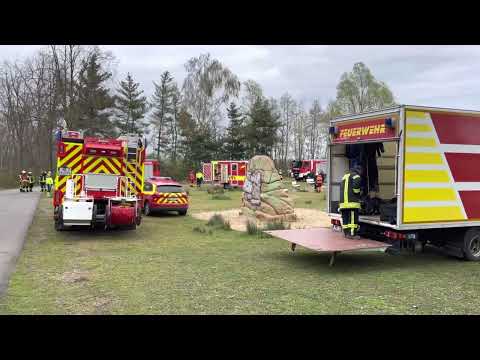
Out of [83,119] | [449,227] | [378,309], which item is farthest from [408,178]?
[83,119]

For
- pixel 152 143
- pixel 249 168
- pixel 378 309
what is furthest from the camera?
pixel 152 143

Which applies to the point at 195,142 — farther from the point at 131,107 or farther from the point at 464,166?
the point at 464,166

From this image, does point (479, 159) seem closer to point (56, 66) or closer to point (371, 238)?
point (371, 238)

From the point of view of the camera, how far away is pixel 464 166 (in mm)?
8391

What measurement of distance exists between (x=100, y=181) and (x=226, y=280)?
6.53 meters

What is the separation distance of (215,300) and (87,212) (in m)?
5.94

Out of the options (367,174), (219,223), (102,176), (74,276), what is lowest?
(74,276)

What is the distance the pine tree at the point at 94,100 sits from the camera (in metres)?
44.5

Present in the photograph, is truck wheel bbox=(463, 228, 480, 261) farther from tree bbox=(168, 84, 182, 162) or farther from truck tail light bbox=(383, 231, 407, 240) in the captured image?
tree bbox=(168, 84, 182, 162)

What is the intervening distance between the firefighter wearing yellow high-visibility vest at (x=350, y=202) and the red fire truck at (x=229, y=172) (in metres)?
26.5

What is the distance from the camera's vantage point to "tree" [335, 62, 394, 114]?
54156mm

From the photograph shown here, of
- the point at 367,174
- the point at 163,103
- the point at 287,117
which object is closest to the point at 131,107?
the point at 163,103

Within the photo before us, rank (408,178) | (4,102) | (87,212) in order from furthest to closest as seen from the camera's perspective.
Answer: (4,102) < (87,212) < (408,178)

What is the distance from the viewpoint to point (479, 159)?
8594 millimetres
